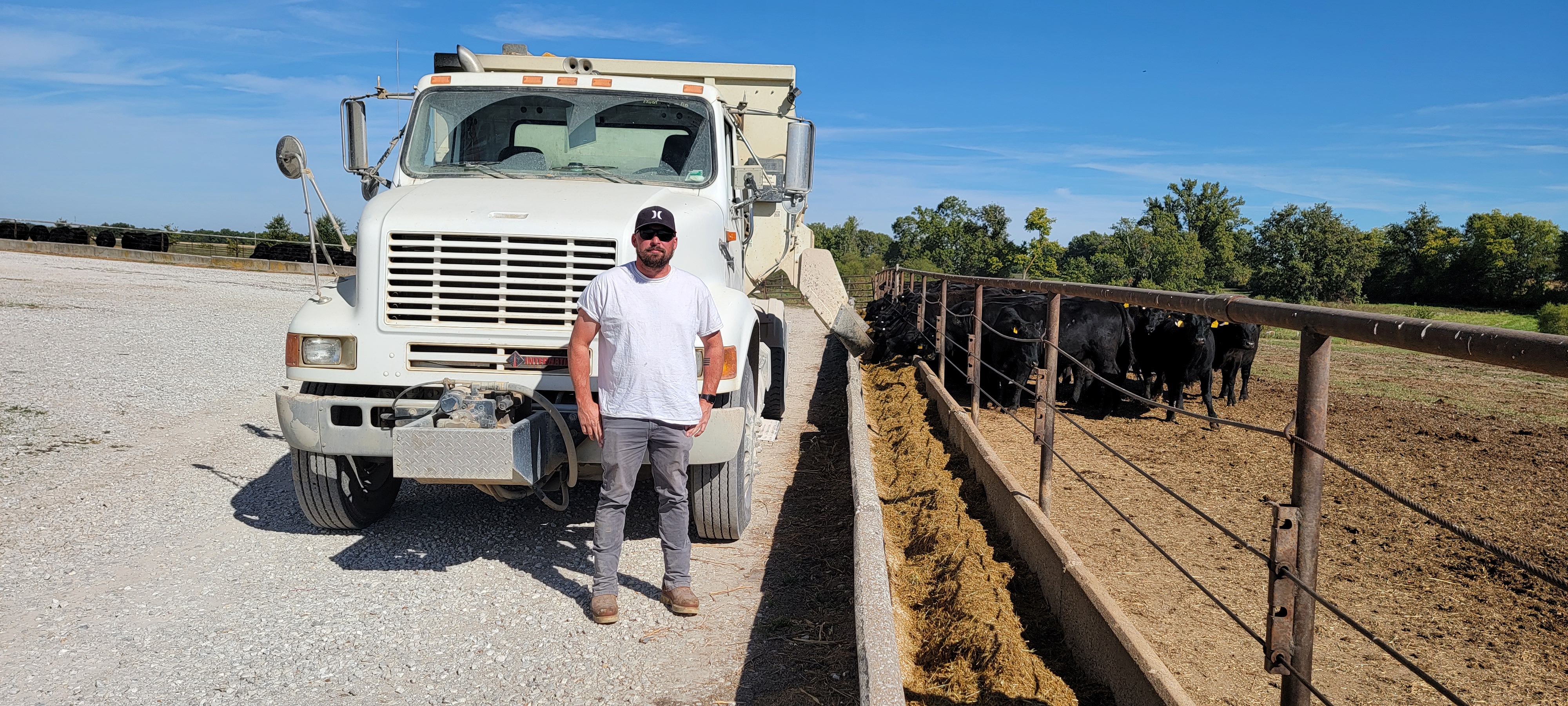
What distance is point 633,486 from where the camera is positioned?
4570 millimetres

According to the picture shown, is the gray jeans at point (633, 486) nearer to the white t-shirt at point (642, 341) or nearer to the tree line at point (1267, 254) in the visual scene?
the white t-shirt at point (642, 341)

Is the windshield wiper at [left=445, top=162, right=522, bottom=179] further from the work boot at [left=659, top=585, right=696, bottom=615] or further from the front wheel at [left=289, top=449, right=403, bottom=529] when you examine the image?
the work boot at [left=659, top=585, right=696, bottom=615]

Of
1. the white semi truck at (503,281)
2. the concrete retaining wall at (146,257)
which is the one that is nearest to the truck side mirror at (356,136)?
the white semi truck at (503,281)

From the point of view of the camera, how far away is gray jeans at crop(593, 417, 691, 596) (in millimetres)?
4531

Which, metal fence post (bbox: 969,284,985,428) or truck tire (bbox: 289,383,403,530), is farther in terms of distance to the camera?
metal fence post (bbox: 969,284,985,428)

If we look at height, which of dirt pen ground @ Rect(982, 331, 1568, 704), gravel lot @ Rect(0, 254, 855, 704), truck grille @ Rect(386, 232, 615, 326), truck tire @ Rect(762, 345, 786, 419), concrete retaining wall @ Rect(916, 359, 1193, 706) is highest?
truck grille @ Rect(386, 232, 615, 326)

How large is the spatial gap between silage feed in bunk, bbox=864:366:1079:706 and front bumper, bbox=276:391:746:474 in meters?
1.08

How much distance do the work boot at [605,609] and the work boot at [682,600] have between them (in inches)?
10.7

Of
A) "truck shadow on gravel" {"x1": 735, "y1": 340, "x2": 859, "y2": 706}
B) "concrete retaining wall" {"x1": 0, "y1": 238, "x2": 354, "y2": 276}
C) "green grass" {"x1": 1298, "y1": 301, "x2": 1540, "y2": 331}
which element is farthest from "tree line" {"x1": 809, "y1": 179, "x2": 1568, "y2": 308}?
"truck shadow on gravel" {"x1": 735, "y1": 340, "x2": 859, "y2": 706}

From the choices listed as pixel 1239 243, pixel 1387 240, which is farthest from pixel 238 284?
pixel 1239 243

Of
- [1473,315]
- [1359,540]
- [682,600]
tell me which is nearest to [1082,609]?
[682,600]

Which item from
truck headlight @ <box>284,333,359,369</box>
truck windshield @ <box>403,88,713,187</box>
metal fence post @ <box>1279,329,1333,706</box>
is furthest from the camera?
truck windshield @ <box>403,88,713,187</box>

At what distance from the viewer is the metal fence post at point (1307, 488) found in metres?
2.73

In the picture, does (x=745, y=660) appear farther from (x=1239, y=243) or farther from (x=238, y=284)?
(x=1239, y=243)
